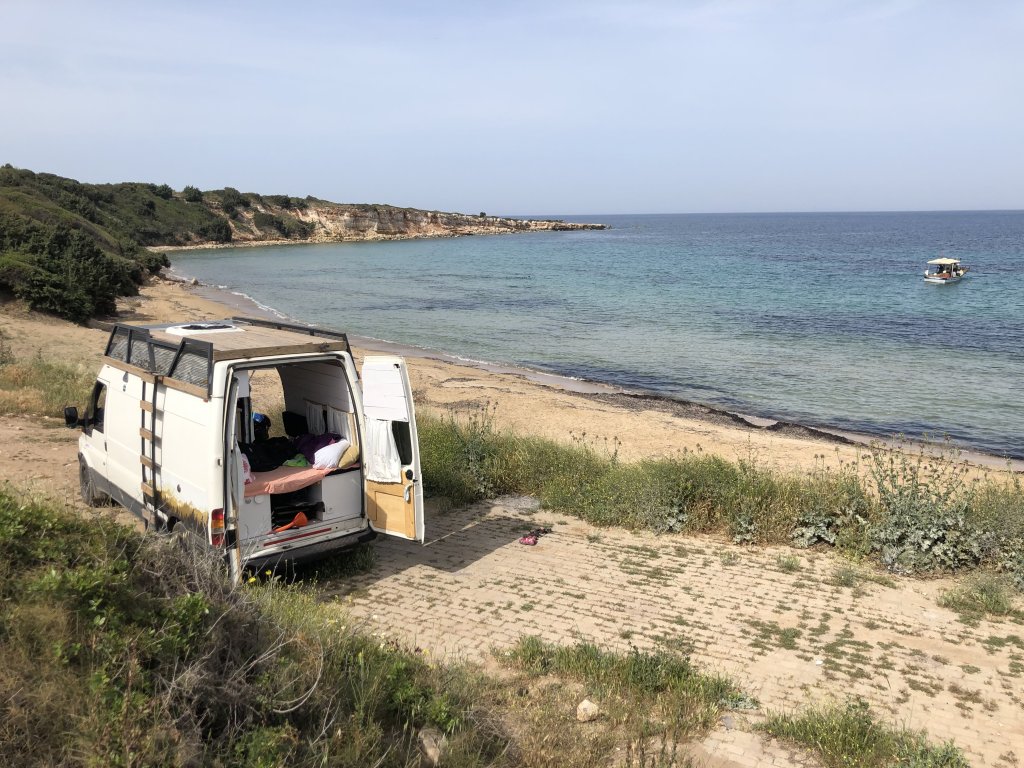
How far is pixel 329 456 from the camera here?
7.26 meters

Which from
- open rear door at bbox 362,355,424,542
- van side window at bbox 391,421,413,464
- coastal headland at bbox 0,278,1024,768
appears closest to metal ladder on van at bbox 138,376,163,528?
coastal headland at bbox 0,278,1024,768

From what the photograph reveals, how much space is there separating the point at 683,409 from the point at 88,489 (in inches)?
578

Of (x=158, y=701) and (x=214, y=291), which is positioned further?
(x=214, y=291)

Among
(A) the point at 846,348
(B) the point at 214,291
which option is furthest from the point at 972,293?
(B) the point at 214,291

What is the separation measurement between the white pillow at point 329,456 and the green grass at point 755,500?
9.16ft

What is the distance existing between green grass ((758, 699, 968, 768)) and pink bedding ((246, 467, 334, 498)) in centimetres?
432

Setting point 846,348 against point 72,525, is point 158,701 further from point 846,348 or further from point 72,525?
point 846,348

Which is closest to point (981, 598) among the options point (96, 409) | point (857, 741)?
point (857, 741)

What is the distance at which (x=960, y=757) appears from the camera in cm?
456

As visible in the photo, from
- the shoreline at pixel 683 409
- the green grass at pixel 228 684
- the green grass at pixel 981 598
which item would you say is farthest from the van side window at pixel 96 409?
the shoreline at pixel 683 409

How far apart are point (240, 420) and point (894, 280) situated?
53864 mm

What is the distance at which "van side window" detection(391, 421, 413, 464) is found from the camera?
7.16 metres

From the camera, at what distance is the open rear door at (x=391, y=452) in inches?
279

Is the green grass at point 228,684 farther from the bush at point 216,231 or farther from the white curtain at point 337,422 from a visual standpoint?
the bush at point 216,231
